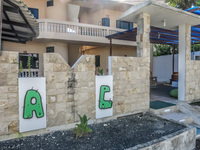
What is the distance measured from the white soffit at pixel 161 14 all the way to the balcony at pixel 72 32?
14.0 ft

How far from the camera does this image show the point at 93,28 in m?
10.4

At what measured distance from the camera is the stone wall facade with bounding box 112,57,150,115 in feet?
16.0

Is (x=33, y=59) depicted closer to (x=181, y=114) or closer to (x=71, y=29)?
(x=71, y=29)

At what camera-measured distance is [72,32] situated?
964 cm

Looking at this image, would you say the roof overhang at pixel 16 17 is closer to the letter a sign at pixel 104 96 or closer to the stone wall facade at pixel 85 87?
the stone wall facade at pixel 85 87

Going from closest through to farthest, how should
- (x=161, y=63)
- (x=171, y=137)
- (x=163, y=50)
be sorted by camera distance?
(x=171, y=137) → (x=161, y=63) → (x=163, y=50)

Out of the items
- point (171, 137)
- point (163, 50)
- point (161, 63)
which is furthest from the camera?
point (163, 50)

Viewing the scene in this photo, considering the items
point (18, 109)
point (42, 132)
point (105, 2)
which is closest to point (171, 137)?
point (42, 132)

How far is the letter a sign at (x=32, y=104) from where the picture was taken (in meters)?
3.45

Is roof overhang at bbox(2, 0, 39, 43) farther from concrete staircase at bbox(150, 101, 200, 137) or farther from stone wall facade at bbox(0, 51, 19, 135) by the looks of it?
concrete staircase at bbox(150, 101, 200, 137)

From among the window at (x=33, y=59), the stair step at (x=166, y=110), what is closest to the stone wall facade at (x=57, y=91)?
the stair step at (x=166, y=110)

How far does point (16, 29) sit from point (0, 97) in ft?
12.6

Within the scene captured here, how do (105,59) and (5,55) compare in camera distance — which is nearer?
(5,55)

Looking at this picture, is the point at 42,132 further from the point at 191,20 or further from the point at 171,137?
the point at 191,20
